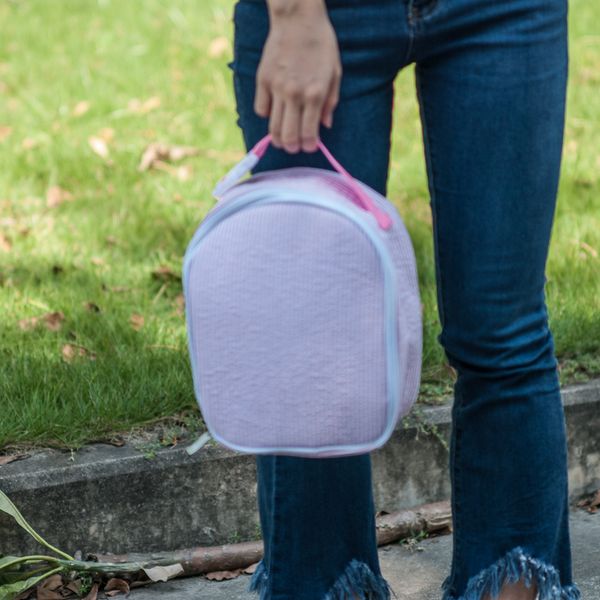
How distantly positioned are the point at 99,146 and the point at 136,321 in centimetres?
173

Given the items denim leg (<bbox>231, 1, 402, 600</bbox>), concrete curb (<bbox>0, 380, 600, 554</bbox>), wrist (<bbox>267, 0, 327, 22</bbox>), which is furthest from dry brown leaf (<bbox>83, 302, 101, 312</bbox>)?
wrist (<bbox>267, 0, 327, 22</bbox>)

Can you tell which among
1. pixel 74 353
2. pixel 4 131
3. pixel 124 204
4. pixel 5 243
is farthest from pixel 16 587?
pixel 4 131

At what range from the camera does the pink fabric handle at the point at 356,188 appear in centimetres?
185

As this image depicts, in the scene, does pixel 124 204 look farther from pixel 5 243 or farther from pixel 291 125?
pixel 291 125

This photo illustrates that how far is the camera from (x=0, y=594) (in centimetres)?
259

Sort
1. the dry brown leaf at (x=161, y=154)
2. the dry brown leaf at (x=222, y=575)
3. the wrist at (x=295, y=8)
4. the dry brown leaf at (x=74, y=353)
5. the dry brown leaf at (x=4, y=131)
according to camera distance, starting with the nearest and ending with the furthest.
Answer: the wrist at (x=295, y=8) → the dry brown leaf at (x=222, y=575) → the dry brown leaf at (x=74, y=353) → the dry brown leaf at (x=161, y=154) → the dry brown leaf at (x=4, y=131)

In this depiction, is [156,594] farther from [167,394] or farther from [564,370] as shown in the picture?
[564,370]

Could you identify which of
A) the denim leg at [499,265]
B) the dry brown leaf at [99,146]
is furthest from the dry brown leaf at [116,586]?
the dry brown leaf at [99,146]

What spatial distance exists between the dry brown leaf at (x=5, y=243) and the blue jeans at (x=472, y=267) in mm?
2099

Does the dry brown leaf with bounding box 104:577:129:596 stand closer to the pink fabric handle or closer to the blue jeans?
the blue jeans

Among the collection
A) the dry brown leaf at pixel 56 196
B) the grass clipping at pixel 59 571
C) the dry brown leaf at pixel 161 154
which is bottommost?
the grass clipping at pixel 59 571

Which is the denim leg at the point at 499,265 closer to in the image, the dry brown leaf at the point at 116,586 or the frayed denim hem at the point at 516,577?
the frayed denim hem at the point at 516,577

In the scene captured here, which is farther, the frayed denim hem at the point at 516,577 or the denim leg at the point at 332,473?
the frayed denim hem at the point at 516,577

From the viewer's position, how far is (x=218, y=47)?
20.6 feet
